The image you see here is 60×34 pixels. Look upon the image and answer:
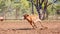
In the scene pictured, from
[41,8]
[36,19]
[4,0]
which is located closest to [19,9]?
[4,0]

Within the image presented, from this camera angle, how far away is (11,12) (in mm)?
41531

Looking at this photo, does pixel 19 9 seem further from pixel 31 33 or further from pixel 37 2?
pixel 31 33

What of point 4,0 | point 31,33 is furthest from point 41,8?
point 31,33

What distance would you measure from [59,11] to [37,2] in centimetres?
1747

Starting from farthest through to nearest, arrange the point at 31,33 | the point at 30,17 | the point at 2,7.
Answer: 1. the point at 2,7
2. the point at 30,17
3. the point at 31,33

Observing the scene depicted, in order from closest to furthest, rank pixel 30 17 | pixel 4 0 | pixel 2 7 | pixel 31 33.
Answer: pixel 31 33
pixel 30 17
pixel 4 0
pixel 2 7

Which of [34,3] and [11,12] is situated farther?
[11,12]

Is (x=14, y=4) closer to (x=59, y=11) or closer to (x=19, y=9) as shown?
(x=19, y=9)

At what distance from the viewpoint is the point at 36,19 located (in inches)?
408

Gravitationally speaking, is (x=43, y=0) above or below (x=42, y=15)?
above

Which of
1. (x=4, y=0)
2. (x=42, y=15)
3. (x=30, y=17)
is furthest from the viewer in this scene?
(x=4, y=0)

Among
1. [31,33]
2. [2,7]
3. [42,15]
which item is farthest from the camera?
[2,7]

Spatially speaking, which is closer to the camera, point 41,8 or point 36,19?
point 36,19

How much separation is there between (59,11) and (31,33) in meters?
32.6
